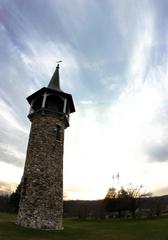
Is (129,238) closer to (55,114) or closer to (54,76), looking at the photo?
(55,114)

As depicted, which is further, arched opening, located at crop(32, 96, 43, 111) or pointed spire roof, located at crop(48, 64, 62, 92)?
pointed spire roof, located at crop(48, 64, 62, 92)

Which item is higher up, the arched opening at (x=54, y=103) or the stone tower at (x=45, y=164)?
the arched opening at (x=54, y=103)

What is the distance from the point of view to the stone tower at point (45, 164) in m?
18.2

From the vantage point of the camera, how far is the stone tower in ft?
59.7

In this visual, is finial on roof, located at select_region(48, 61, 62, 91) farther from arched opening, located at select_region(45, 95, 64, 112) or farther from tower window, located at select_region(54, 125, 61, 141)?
tower window, located at select_region(54, 125, 61, 141)

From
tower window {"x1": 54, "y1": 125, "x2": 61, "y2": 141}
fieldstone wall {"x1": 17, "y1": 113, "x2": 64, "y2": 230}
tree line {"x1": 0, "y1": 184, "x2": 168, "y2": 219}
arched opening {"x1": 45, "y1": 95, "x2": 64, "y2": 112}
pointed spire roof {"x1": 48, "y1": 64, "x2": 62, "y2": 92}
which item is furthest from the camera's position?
tree line {"x1": 0, "y1": 184, "x2": 168, "y2": 219}

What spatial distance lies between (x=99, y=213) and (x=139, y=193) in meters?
9.90

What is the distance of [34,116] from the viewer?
71.8 feet

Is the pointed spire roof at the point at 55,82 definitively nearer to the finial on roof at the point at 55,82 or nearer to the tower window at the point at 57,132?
the finial on roof at the point at 55,82

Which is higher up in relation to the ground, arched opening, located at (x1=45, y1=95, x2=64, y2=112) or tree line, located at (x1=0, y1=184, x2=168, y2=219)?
arched opening, located at (x1=45, y1=95, x2=64, y2=112)

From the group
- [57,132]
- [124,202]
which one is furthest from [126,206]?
[57,132]

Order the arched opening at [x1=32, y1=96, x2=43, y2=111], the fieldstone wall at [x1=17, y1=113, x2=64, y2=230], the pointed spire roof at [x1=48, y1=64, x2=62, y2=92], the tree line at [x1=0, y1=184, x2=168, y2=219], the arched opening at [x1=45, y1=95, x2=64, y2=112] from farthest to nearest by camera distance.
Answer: the tree line at [x1=0, y1=184, x2=168, y2=219], the pointed spire roof at [x1=48, y1=64, x2=62, y2=92], the arched opening at [x1=32, y1=96, x2=43, y2=111], the arched opening at [x1=45, y1=95, x2=64, y2=112], the fieldstone wall at [x1=17, y1=113, x2=64, y2=230]

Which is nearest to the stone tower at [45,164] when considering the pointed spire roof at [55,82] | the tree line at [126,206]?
the pointed spire roof at [55,82]

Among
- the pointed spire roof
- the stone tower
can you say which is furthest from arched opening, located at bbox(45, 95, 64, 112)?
the pointed spire roof
